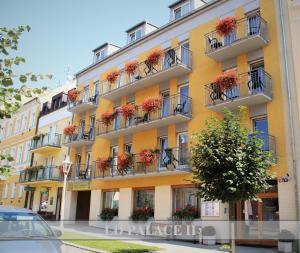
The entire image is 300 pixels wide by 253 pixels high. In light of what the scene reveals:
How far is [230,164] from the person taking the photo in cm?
1002

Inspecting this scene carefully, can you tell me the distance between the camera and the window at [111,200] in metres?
22.3

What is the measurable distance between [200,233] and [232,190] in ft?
22.1

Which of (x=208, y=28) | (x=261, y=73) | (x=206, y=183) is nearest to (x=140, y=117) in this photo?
(x=208, y=28)

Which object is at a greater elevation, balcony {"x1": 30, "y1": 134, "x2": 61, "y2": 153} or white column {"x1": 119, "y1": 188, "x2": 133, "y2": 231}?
balcony {"x1": 30, "y1": 134, "x2": 61, "y2": 153}

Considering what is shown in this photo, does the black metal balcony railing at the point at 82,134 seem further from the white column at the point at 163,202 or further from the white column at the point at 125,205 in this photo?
the white column at the point at 163,202

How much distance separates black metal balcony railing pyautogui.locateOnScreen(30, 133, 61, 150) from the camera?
29.6 m

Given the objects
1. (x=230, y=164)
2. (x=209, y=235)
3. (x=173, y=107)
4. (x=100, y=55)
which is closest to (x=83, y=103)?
(x=100, y=55)

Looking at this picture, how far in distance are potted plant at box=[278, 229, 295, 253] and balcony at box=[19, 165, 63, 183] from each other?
18.7 meters

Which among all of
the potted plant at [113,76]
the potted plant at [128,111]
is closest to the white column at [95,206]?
the potted plant at [128,111]

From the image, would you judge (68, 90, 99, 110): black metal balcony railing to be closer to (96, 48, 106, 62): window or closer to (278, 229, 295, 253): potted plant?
(96, 48, 106, 62): window

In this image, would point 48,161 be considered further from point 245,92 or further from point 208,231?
point 245,92

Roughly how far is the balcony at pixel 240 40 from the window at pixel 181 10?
3.73 meters

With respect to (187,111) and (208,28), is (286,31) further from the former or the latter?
(187,111)

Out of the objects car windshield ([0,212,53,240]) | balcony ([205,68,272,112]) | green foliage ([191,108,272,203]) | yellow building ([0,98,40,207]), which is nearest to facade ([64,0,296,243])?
balcony ([205,68,272,112])
